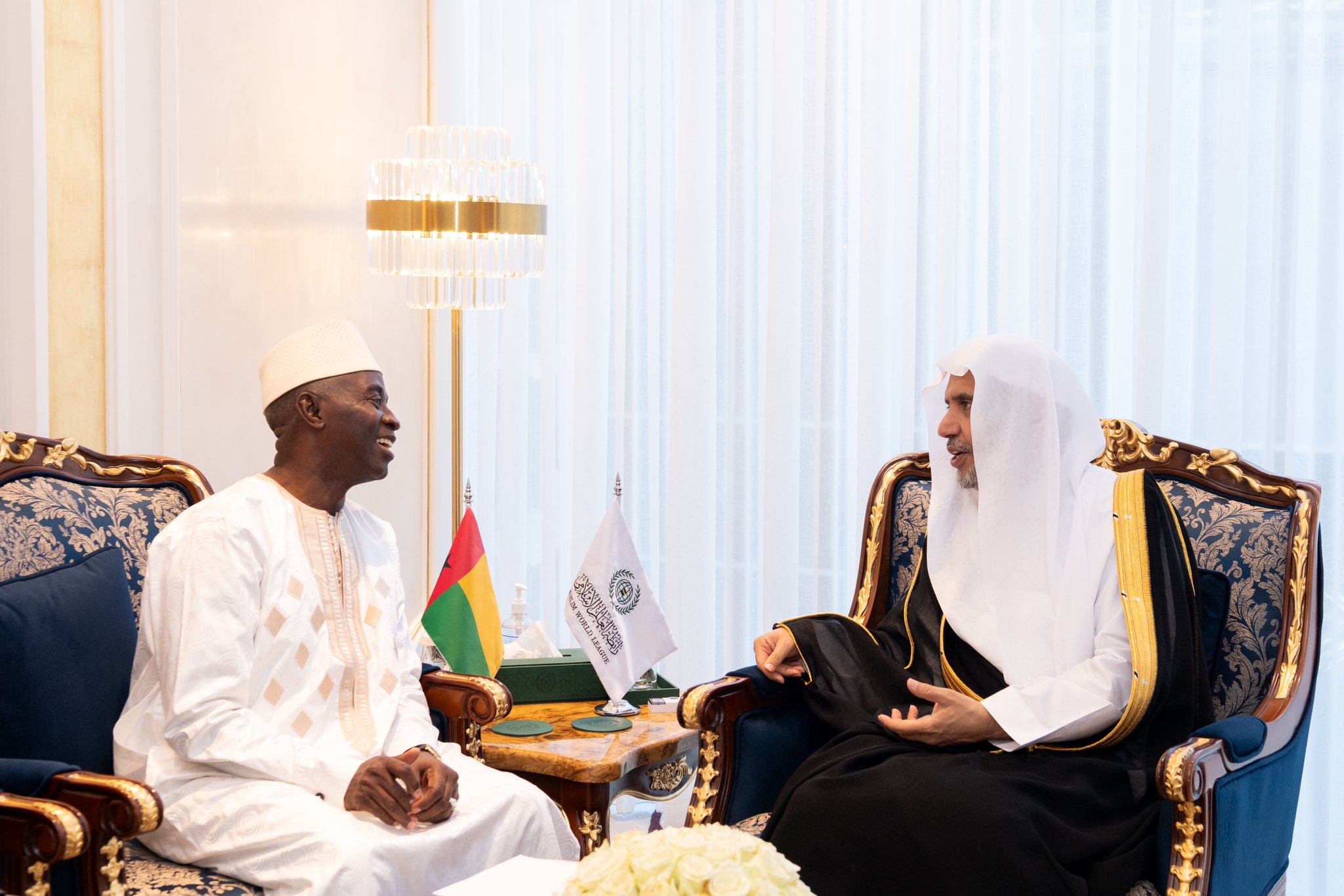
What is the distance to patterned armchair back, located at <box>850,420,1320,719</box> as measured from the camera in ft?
8.54

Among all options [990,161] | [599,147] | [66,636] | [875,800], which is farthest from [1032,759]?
[599,147]

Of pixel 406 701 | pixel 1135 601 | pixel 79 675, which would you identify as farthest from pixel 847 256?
pixel 79 675

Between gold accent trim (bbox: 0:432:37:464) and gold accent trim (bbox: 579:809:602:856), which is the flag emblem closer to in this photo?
gold accent trim (bbox: 579:809:602:856)

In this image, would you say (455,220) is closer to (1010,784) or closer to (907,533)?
(907,533)

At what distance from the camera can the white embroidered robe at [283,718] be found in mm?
2232

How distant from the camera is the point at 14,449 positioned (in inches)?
99.7

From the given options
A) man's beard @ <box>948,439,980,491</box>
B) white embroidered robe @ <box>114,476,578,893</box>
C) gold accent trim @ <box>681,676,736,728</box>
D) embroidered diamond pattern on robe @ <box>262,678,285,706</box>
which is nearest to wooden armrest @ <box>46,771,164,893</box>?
white embroidered robe @ <box>114,476,578,893</box>

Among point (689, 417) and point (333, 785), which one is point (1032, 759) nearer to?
point (333, 785)

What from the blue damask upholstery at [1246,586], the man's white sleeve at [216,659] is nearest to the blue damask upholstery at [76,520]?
the man's white sleeve at [216,659]

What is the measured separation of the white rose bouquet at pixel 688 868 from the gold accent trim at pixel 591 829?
1.27 meters

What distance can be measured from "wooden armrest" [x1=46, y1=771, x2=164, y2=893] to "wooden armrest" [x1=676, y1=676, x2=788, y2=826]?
3.52ft

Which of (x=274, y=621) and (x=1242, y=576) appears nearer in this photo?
(x=274, y=621)

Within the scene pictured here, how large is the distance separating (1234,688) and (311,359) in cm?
205

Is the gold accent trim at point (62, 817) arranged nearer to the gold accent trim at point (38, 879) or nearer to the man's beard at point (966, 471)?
the gold accent trim at point (38, 879)
